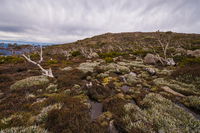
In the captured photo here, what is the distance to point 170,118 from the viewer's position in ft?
15.4

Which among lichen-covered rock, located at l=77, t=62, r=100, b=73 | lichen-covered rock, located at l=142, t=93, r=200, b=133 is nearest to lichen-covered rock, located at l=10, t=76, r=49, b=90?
lichen-covered rock, located at l=77, t=62, r=100, b=73

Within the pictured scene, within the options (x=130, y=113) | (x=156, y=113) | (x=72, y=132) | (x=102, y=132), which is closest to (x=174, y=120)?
(x=156, y=113)

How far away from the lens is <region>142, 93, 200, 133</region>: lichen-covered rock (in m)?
4.07

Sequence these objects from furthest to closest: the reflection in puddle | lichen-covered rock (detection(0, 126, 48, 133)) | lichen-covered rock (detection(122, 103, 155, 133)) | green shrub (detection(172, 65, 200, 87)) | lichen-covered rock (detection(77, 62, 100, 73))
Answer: lichen-covered rock (detection(77, 62, 100, 73)) → green shrub (detection(172, 65, 200, 87)) → the reflection in puddle → lichen-covered rock (detection(122, 103, 155, 133)) → lichen-covered rock (detection(0, 126, 48, 133))

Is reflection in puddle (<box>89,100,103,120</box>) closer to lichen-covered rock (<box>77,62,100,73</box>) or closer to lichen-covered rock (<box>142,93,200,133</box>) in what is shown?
lichen-covered rock (<box>142,93,200,133</box>)

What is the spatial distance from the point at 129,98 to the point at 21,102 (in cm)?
783

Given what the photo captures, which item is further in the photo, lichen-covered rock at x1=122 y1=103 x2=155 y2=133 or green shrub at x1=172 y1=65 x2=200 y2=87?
green shrub at x1=172 y1=65 x2=200 y2=87

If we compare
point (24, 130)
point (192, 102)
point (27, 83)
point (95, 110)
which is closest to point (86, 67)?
point (27, 83)

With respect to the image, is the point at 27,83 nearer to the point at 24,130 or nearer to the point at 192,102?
the point at 24,130

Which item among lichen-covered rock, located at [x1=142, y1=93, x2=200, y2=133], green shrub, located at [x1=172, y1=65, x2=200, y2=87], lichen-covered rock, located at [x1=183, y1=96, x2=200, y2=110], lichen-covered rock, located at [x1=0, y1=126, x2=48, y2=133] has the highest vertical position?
green shrub, located at [x1=172, y1=65, x2=200, y2=87]

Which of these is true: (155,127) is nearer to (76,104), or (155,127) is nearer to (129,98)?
(129,98)

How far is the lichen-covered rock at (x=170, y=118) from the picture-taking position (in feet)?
13.4

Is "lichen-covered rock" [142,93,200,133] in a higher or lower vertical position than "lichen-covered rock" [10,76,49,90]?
higher

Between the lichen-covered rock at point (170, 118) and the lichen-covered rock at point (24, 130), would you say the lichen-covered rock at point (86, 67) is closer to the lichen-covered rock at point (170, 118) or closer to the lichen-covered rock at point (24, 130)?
the lichen-covered rock at point (170, 118)
